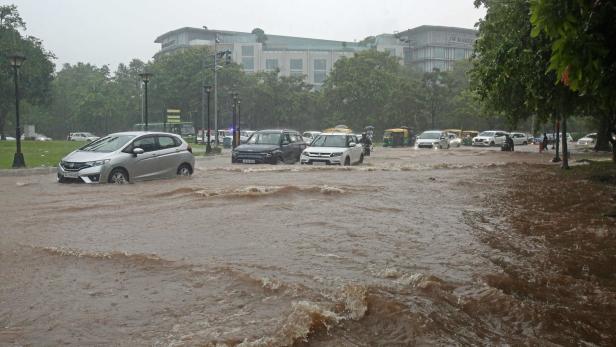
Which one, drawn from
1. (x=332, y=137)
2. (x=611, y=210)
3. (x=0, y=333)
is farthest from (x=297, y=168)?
(x=0, y=333)

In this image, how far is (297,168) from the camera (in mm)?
19781

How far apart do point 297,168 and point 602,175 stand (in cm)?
906

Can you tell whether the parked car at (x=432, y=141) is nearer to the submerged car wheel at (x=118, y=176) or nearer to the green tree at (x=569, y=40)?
the submerged car wheel at (x=118, y=176)

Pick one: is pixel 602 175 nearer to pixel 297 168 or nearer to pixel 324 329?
pixel 297 168

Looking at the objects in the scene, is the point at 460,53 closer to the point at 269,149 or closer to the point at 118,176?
the point at 269,149

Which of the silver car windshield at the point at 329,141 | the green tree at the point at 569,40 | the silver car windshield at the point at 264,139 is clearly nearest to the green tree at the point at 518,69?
the green tree at the point at 569,40

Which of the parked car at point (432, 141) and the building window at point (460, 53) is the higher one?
the building window at point (460, 53)

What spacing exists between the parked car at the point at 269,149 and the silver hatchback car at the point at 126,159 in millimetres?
5206

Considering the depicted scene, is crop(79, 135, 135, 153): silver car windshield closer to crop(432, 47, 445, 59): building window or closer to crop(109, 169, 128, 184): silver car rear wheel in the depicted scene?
crop(109, 169, 128, 184): silver car rear wheel

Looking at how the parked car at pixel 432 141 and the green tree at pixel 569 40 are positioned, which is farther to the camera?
the parked car at pixel 432 141

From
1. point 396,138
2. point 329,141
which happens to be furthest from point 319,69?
point 329,141

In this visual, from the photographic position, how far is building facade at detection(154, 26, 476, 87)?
114250 millimetres

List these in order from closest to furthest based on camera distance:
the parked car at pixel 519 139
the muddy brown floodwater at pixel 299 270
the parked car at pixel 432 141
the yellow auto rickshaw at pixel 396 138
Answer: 1. the muddy brown floodwater at pixel 299 270
2. the parked car at pixel 432 141
3. the yellow auto rickshaw at pixel 396 138
4. the parked car at pixel 519 139

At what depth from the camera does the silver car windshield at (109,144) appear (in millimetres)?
15316
